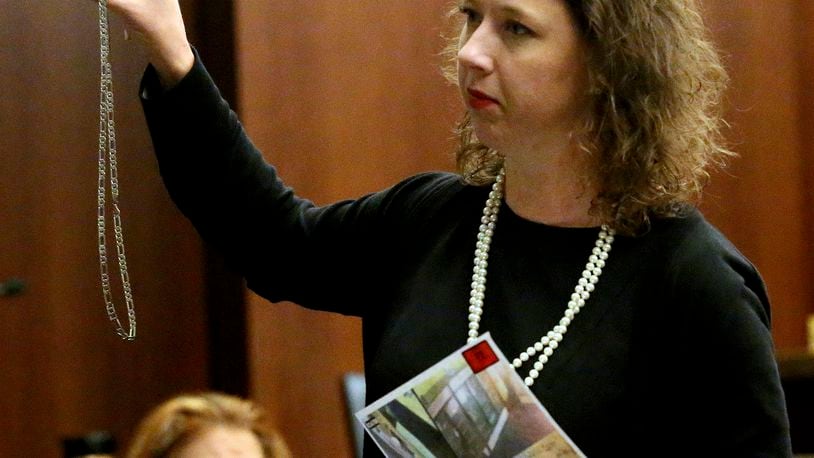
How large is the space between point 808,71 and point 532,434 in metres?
3.19

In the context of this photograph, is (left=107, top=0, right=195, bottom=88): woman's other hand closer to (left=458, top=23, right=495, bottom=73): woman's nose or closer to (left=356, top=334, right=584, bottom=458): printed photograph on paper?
(left=458, top=23, right=495, bottom=73): woman's nose

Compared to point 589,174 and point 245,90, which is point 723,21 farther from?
point 589,174

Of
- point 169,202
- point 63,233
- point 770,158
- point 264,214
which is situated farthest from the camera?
point 770,158

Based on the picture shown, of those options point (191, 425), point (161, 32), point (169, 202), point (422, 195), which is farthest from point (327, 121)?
point (161, 32)

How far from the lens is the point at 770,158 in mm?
4043

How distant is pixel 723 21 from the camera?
3.93 metres

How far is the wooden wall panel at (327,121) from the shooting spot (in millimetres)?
3080

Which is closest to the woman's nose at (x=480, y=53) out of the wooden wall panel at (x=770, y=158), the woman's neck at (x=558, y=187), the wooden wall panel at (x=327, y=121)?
the woman's neck at (x=558, y=187)

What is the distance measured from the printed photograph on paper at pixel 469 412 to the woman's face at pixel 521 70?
0.71ft

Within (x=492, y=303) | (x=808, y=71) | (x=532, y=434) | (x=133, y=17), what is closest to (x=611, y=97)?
(x=492, y=303)

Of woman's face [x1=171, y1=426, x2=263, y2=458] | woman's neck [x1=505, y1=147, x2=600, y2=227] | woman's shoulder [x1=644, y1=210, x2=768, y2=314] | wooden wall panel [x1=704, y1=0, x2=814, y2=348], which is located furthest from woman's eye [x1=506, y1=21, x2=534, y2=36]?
wooden wall panel [x1=704, y1=0, x2=814, y2=348]

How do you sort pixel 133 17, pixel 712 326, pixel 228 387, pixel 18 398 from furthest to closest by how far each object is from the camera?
pixel 228 387
pixel 18 398
pixel 133 17
pixel 712 326

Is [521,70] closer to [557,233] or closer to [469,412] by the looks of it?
[557,233]

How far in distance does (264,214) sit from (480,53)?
0.32 meters
